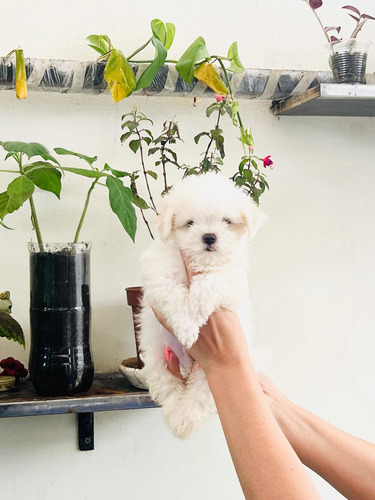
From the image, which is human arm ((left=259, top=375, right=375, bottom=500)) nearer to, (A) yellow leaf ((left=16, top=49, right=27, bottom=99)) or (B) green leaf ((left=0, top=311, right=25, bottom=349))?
(B) green leaf ((left=0, top=311, right=25, bottom=349))

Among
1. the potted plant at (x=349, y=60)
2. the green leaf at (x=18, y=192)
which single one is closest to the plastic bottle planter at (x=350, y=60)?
the potted plant at (x=349, y=60)

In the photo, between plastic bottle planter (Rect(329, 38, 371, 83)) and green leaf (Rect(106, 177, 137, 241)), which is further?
plastic bottle planter (Rect(329, 38, 371, 83))

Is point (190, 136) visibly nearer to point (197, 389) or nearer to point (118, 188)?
point (118, 188)

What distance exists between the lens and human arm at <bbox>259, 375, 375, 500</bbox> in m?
1.10

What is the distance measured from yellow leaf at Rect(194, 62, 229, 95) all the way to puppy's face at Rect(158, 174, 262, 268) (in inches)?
15.6

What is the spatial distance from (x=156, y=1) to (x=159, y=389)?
3.36 ft

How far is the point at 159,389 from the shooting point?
1116 millimetres

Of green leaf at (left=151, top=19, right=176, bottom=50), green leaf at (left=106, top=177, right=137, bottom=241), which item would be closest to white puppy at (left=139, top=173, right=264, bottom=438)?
green leaf at (left=106, top=177, right=137, bottom=241)

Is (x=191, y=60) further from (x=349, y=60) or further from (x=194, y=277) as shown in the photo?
(x=194, y=277)

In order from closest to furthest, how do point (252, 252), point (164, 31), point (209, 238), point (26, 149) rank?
1. point (209, 238)
2. point (26, 149)
3. point (164, 31)
4. point (252, 252)

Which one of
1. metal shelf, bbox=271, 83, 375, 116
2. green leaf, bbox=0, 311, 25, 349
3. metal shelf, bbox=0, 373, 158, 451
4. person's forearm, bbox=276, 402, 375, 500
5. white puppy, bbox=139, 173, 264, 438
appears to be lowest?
person's forearm, bbox=276, 402, 375, 500

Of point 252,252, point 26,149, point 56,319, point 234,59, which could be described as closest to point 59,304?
point 56,319

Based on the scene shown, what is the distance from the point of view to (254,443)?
86 centimetres

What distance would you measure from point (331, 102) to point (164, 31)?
1.44 feet
